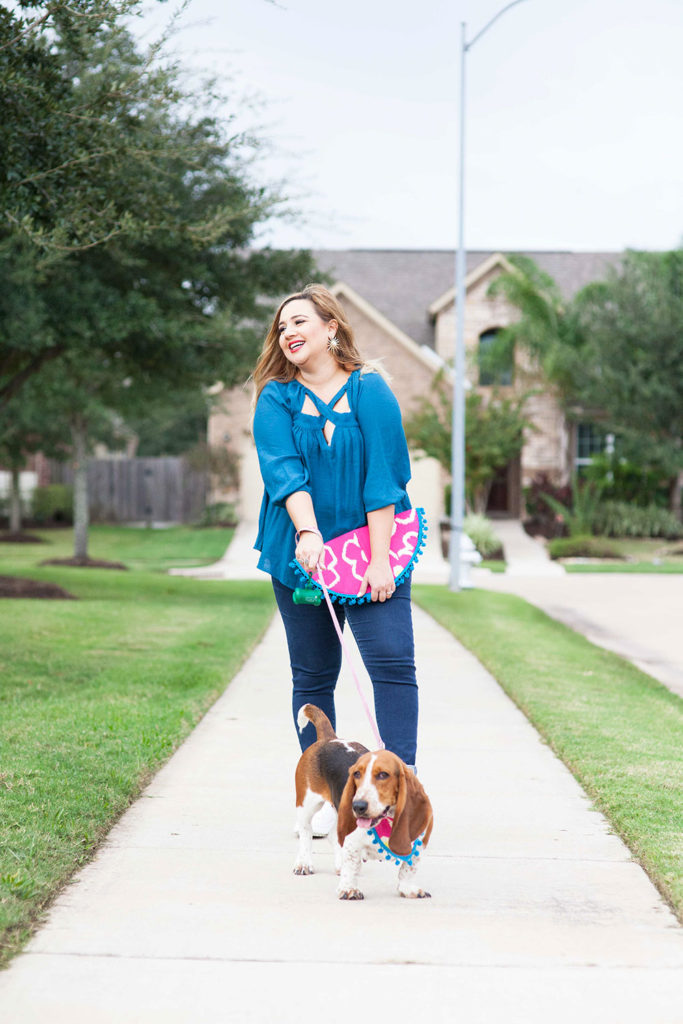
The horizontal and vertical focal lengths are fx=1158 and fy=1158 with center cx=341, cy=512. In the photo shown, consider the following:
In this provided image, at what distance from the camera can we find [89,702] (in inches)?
285

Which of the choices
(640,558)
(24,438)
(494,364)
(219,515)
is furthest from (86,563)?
(494,364)

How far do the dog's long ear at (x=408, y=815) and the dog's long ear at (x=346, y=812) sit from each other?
14cm

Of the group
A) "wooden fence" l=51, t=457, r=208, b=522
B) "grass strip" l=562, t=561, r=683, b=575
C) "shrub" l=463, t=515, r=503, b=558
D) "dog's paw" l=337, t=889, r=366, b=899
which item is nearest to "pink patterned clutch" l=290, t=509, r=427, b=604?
"dog's paw" l=337, t=889, r=366, b=899

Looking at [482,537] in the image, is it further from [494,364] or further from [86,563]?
[86,563]

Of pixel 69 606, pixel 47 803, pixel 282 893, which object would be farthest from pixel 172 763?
pixel 69 606

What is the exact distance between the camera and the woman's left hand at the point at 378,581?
4.02 meters

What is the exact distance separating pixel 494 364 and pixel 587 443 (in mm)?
4079

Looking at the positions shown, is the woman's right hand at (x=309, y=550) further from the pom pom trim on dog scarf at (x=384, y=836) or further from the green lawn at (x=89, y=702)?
the green lawn at (x=89, y=702)

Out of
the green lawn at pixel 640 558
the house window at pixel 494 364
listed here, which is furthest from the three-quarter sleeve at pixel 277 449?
the house window at pixel 494 364

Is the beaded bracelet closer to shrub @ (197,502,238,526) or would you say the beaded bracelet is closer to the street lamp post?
the street lamp post

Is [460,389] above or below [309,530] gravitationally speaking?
above

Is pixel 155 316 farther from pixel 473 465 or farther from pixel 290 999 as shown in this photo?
pixel 473 465

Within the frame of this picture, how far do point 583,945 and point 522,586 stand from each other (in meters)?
17.4

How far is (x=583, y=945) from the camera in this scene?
344cm
